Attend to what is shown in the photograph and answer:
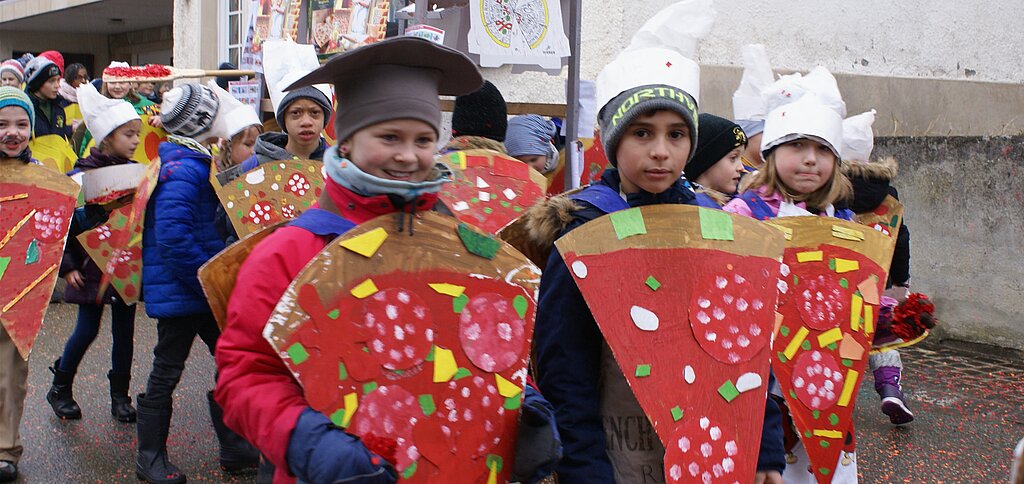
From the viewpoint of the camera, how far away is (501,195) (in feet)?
14.7

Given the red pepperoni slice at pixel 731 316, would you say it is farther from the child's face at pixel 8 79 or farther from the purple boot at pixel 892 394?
the child's face at pixel 8 79

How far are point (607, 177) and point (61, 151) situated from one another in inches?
305

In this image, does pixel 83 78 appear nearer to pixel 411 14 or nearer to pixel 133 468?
pixel 411 14

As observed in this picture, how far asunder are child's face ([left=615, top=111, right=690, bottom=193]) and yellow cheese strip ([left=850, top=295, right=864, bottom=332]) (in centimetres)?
107

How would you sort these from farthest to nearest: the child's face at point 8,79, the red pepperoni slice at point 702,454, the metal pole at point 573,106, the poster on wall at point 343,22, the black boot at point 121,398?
the child's face at point 8,79 < the poster on wall at point 343,22 < the metal pole at point 573,106 < the black boot at point 121,398 < the red pepperoni slice at point 702,454

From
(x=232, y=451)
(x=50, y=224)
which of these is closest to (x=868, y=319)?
(x=232, y=451)

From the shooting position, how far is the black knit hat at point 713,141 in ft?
15.1

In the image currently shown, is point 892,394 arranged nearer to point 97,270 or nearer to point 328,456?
point 97,270

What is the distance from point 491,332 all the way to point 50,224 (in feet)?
10.7

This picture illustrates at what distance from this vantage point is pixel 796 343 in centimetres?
330

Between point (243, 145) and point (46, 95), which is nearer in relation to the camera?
point (243, 145)

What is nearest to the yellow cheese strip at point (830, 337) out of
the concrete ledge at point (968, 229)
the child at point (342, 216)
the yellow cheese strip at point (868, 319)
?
the yellow cheese strip at point (868, 319)

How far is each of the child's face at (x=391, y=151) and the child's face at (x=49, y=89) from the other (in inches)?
338

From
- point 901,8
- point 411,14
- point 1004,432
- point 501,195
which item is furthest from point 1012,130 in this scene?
point 501,195
